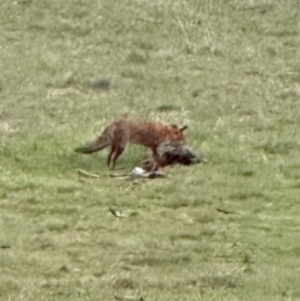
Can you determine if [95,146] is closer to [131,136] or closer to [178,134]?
[131,136]

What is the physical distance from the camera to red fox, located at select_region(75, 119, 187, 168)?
4.14 m

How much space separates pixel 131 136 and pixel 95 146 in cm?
14

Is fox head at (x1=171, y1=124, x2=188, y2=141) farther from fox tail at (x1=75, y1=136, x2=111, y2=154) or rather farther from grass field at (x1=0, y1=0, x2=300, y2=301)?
fox tail at (x1=75, y1=136, x2=111, y2=154)

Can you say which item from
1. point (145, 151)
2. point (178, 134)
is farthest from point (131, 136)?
point (178, 134)

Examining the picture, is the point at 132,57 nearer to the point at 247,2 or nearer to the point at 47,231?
the point at 247,2

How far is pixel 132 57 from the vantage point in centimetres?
503

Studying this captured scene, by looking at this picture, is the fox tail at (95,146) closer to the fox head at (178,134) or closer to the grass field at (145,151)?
the grass field at (145,151)

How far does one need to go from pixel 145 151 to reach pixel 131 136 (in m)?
0.08

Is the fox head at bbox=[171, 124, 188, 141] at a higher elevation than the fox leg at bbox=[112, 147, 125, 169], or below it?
higher

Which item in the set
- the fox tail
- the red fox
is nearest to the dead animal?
the red fox

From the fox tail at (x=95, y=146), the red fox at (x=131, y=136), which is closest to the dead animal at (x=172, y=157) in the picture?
the red fox at (x=131, y=136)

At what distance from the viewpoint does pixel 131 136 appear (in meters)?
4.17

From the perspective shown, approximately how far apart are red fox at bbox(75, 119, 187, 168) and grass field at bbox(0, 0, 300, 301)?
0.04 meters

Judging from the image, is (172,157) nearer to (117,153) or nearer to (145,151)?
(145,151)
